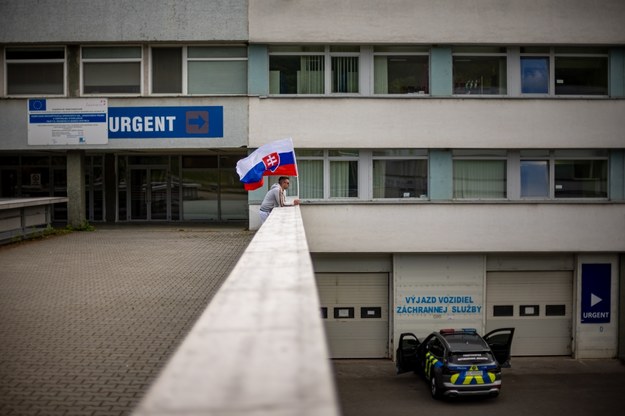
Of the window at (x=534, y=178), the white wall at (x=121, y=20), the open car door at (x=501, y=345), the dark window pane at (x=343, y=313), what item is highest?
the white wall at (x=121, y=20)

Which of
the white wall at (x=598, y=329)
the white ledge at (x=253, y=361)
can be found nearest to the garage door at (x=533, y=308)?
the white wall at (x=598, y=329)

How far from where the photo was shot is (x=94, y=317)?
8.25 m

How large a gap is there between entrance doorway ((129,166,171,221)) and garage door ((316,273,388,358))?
25.2ft

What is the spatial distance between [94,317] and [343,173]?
14289 millimetres

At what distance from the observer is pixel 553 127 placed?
21.8 m

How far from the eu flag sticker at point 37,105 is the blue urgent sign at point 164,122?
2109mm

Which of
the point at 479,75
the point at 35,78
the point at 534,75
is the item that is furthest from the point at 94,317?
the point at 534,75

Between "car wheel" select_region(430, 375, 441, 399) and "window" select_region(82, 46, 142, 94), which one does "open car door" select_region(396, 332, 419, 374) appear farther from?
"window" select_region(82, 46, 142, 94)

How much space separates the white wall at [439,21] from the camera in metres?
21.0

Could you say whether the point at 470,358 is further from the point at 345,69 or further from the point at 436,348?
the point at 345,69

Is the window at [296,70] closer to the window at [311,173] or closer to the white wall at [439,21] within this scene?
the white wall at [439,21]

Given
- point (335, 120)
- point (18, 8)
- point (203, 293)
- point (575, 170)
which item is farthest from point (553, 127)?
point (18, 8)

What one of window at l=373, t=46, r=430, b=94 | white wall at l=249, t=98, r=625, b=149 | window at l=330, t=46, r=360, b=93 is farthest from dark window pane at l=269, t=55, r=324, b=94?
window at l=373, t=46, r=430, b=94

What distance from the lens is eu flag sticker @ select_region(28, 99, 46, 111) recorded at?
21.4 metres
